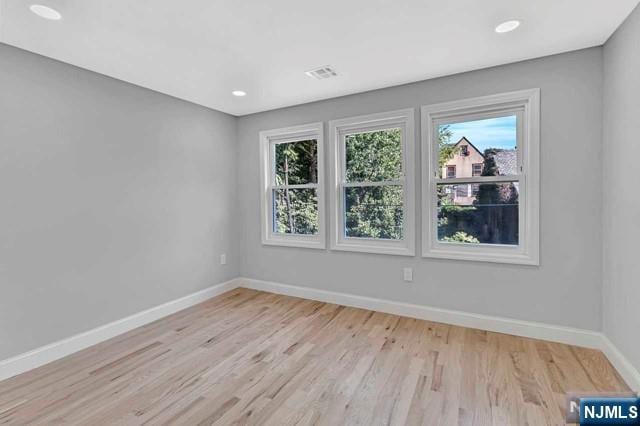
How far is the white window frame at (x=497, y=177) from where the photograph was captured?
262 centimetres

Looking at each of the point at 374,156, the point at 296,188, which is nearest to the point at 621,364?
the point at 374,156

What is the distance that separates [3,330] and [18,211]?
0.86m

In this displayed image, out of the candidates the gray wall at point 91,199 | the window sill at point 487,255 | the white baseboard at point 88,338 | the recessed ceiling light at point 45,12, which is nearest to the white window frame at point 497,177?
the window sill at point 487,255

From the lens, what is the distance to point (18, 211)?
2.27 metres

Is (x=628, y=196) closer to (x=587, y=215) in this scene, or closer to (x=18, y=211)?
(x=587, y=215)

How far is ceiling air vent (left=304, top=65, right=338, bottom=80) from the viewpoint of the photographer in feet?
9.03

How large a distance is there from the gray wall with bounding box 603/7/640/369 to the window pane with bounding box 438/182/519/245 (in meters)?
0.64

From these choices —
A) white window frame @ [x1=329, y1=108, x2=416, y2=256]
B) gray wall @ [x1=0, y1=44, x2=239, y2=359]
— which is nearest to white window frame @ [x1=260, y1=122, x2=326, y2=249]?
white window frame @ [x1=329, y1=108, x2=416, y2=256]

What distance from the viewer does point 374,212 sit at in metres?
3.47

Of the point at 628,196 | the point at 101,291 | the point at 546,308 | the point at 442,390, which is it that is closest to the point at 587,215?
the point at 628,196

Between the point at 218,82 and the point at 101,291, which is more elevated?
the point at 218,82

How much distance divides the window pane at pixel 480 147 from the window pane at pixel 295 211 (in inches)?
62.7

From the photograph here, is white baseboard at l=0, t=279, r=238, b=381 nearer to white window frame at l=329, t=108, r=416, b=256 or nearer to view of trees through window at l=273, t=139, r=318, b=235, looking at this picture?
view of trees through window at l=273, t=139, r=318, b=235

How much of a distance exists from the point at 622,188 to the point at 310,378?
2.53 m
